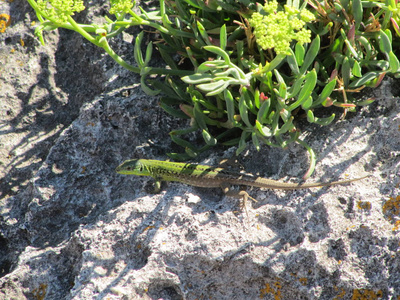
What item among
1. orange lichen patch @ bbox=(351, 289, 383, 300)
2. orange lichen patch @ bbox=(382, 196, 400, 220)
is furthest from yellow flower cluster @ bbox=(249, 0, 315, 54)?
orange lichen patch @ bbox=(351, 289, 383, 300)

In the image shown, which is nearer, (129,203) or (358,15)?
(358,15)

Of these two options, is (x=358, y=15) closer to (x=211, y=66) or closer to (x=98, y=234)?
(x=211, y=66)

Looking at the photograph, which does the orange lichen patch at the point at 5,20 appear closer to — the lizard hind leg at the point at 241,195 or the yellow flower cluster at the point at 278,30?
the lizard hind leg at the point at 241,195

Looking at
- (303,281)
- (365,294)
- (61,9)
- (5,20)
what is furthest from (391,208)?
(5,20)

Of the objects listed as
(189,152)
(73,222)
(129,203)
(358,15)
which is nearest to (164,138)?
(189,152)

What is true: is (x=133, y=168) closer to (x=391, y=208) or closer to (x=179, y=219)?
(x=179, y=219)

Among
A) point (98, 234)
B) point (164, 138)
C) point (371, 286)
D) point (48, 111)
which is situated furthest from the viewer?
point (48, 111)

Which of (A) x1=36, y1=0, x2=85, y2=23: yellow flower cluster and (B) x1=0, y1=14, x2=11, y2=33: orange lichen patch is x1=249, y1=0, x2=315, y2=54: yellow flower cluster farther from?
(B) x1=0, y1=14, x2=11, y2=33: orange lichen patch
